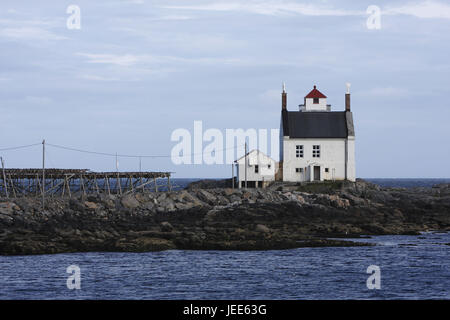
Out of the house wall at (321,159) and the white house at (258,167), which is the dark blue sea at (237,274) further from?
the white house at (258,167)

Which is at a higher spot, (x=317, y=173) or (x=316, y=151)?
(x=316, y=151)

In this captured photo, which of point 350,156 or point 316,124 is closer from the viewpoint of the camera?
point 350,156

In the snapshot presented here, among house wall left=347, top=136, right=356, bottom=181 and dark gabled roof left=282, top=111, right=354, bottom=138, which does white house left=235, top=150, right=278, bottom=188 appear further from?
house wall left=347, top=136, right=356, bottom=181

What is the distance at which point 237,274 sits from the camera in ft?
97.1

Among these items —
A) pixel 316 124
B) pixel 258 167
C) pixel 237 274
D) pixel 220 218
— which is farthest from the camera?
pixel 316 124

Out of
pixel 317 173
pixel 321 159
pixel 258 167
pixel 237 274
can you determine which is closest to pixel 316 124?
pixel 321 159

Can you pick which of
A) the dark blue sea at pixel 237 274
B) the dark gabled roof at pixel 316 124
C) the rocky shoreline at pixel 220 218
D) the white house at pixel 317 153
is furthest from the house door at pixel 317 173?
the dark blue sea at pixel 237 274

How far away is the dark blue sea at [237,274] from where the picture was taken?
25.9m

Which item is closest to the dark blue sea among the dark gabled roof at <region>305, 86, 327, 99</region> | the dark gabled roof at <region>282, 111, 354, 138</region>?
the dark gabled roof at <region>282, 111, 354, 138</region>

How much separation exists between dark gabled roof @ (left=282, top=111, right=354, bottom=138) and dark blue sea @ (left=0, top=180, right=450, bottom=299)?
84.4 ft

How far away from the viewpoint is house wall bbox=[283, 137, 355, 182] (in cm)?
6175

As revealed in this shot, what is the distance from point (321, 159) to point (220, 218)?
1731cm

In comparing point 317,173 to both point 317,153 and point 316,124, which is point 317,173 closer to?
point 317,153
